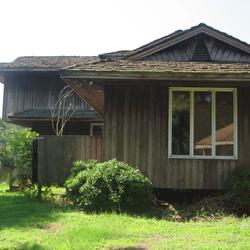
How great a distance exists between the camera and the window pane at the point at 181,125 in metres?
13.3

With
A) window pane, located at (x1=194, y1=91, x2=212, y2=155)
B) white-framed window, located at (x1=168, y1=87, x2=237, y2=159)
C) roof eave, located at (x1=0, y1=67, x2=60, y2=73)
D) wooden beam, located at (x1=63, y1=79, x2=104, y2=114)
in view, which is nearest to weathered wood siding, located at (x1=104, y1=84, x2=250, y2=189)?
white-framed window, located at (x1=168, y1=87, x2=237, y2=159)

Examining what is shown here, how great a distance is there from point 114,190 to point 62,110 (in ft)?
47.0

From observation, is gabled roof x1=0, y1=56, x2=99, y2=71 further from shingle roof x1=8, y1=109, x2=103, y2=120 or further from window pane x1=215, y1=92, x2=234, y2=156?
window pane x1=215, y1=92, x2=234, y2=156

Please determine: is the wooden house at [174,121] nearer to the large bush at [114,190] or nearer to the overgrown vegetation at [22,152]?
the large bush at [114,190]

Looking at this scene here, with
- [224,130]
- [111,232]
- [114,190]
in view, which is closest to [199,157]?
[224,130]

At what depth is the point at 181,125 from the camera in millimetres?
13312

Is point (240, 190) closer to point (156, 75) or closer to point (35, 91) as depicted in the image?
point (156, 75)

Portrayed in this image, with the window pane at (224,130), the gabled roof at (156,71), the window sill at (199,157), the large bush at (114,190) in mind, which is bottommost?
the large bush at (114,190)

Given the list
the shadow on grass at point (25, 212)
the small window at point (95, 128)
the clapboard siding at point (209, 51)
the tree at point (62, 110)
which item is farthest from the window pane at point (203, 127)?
the small window at point (95, 128)

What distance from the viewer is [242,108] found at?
43.5 ft

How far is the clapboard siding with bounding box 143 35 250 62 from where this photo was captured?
14.9 m

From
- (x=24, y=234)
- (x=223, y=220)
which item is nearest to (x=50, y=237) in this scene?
(x=24, y=234)

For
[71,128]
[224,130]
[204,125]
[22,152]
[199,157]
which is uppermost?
[71,128]

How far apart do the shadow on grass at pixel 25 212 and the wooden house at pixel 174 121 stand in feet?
7.31
